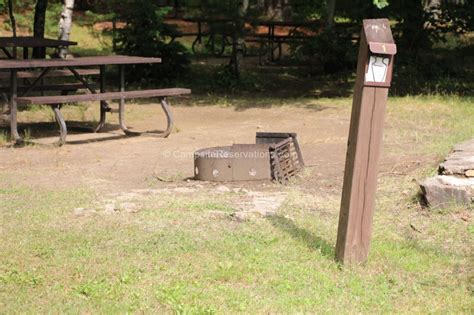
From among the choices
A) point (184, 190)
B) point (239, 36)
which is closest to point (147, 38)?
point (239, 36)

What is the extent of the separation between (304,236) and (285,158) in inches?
85.8

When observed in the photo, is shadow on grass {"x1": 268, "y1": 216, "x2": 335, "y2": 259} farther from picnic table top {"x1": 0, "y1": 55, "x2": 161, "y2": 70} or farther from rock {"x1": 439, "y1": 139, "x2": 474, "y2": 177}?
picnic table top {"x1": 0, "y1": 55, "x2": 161, "y2": 70}

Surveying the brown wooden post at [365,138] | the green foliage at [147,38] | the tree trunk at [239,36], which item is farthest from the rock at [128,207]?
the green foliage at [147,38]

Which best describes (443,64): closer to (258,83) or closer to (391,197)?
(258,83)

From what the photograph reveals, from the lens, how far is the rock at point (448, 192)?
6.46 metres

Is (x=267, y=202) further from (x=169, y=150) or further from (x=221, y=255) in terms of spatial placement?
(x=169, y=150)

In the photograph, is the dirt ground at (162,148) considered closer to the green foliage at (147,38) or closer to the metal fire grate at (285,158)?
the metal fire grate at (285,158)

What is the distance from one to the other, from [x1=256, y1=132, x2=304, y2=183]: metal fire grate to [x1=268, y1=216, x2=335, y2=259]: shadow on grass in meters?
Result: 1.43

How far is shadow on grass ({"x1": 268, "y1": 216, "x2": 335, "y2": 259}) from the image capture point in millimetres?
5465

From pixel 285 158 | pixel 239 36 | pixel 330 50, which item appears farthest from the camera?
pixel 330 50

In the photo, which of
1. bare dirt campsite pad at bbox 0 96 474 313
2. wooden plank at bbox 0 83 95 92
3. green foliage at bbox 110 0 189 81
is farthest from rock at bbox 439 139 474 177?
green foliage at bbox 110 0 189 81

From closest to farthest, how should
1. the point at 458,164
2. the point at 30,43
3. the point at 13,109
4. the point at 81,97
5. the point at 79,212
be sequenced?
the point at 79,212 < the point at 458,164 < the point at 13,109 < the point at 81,97 < the point at 30,43

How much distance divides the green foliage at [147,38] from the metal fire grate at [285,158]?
8754mm

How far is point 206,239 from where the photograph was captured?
5707mm
